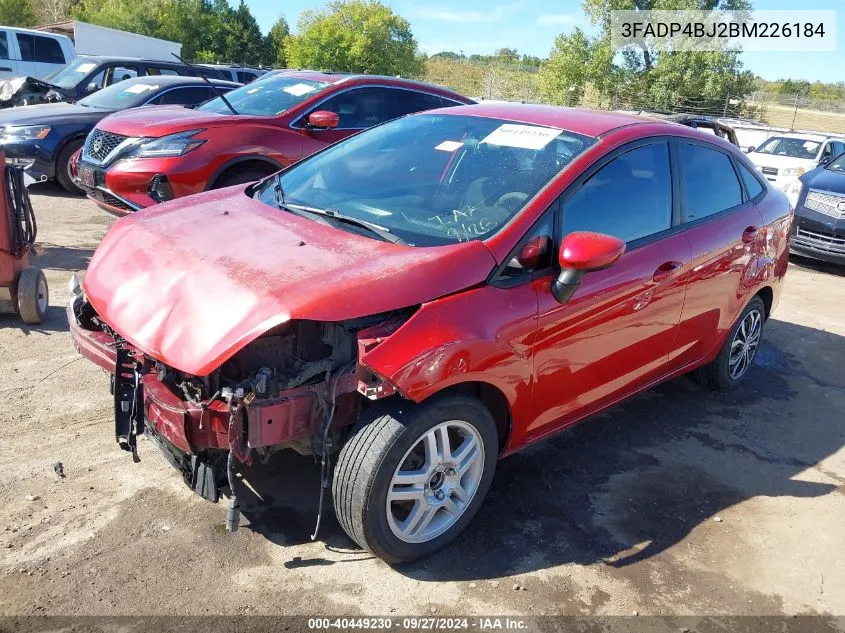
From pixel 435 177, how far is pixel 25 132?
7.40m

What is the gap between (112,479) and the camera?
3.31m

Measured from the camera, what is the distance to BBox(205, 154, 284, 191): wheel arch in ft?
21.9

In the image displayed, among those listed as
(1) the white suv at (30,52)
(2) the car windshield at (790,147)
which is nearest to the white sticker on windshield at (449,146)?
(2) the car windshield at (790,147)

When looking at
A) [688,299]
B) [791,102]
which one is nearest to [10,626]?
[688,299]

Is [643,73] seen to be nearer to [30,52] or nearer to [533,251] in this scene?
[30,52]

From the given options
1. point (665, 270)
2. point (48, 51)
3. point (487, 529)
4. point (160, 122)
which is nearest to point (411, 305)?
point (487, 529)

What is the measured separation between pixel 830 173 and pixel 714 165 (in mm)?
6698

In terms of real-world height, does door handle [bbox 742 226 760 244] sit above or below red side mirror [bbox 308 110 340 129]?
below

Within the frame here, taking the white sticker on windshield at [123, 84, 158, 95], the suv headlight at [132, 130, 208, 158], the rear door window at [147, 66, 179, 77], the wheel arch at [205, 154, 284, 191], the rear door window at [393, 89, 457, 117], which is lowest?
the wheel arch at [205, 154, 284, 191]

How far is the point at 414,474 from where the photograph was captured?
281 cm

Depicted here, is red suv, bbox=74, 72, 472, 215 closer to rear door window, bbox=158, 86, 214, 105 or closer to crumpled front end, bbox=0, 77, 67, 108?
rear door window, bbox=158, 86, 214, 105

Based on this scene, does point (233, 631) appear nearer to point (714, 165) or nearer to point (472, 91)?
point (714, 165)

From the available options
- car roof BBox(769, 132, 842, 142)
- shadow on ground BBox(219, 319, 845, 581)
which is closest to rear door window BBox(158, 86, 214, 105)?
shadow on ground BBox(219, 319, 845, 581)

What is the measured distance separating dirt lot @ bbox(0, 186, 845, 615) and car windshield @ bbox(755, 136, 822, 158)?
1053 centimetres
